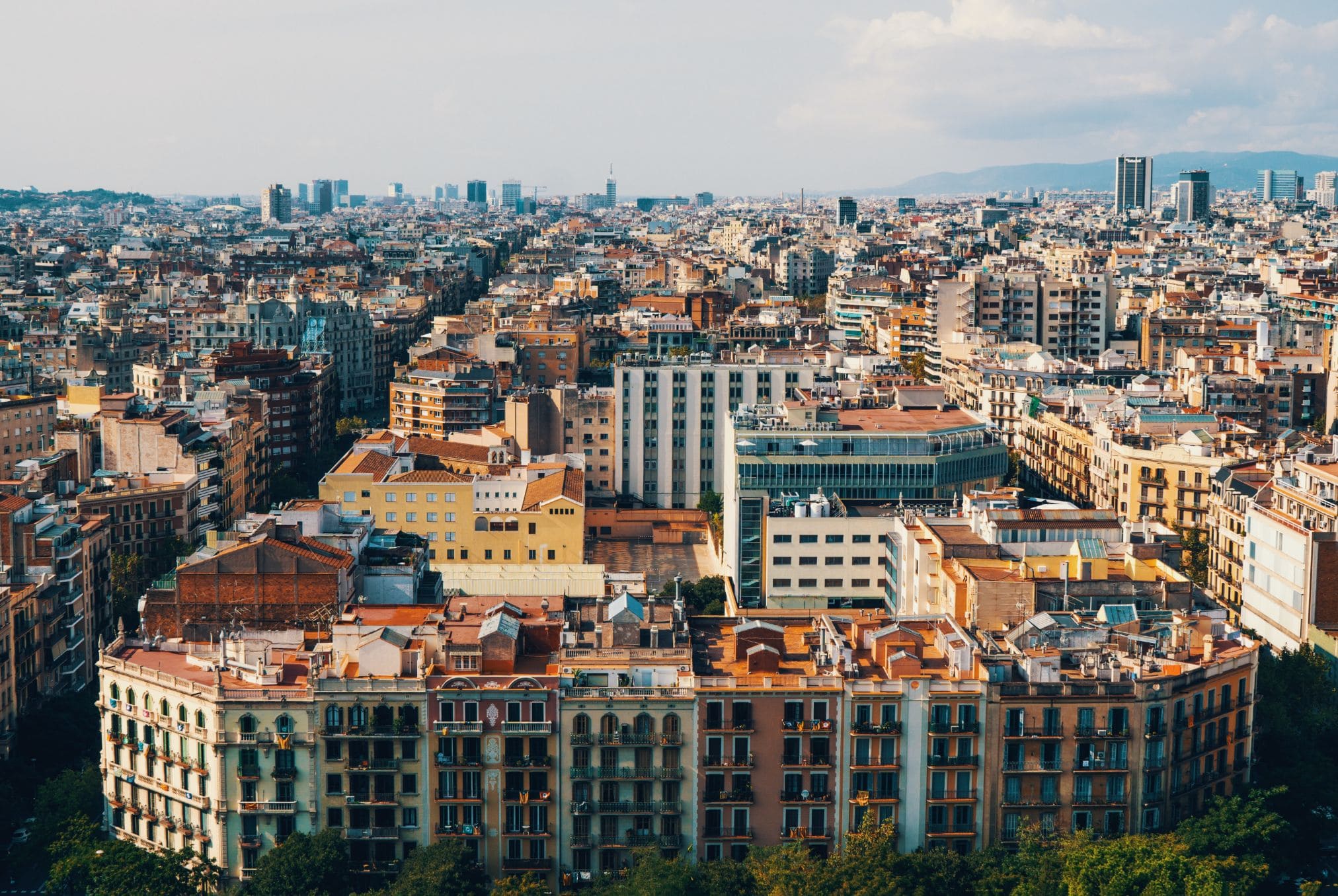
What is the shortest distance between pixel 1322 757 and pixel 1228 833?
6470 millimetres

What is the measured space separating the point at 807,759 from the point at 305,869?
1021cm

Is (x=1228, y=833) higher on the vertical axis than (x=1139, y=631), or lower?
lower

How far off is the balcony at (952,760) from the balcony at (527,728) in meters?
7.71

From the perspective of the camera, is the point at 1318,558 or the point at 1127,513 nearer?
the point at 1318,558

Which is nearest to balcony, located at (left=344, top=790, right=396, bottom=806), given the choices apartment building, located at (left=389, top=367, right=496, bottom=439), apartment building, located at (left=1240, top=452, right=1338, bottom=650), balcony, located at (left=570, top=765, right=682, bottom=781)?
balcony, located at (left=570, top=765, right=682, bottom=781)

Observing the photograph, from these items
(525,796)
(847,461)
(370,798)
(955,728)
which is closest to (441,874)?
(525,796)

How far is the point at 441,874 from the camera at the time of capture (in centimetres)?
3547

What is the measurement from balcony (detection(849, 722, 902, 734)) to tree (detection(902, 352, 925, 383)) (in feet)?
222

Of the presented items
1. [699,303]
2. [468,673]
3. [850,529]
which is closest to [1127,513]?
[850,529]

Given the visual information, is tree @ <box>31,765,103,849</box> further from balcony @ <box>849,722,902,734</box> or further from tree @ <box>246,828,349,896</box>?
balcony @ <box>849,722,902,734</box>

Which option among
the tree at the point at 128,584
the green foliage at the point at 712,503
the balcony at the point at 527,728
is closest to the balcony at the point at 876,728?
the balcony at the point at 527,728

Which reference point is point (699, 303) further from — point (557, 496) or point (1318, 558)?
point (1318, 558)

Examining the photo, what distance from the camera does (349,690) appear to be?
36.8 m

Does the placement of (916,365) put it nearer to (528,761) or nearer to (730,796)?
(730,796)
